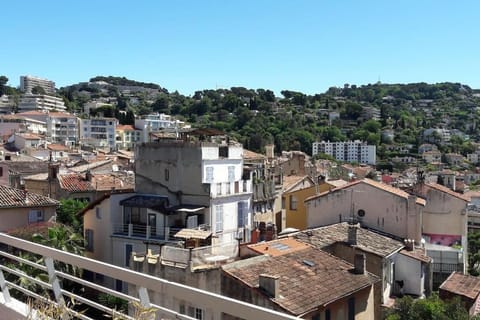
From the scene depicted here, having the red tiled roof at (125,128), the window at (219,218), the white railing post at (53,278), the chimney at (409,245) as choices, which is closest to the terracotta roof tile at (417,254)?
the chimney at (409,245)

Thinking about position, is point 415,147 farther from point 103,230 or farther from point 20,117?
point 103,230

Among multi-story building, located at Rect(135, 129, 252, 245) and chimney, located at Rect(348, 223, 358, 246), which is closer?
chimney, located at Rect(348, 223, 358, 246)

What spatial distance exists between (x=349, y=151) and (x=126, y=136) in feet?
238

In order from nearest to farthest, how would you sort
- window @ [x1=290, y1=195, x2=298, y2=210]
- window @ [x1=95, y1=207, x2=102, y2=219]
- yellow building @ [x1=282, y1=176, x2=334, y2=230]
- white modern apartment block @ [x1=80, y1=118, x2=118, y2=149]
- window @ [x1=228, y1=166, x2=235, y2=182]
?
window @ [x1=95, y1=207, x2=102, y2=219]
window @ [x1=228, y1=166, x2=235, y2=182]
yellow building @ [x1=282, y1=176, x2=334, y2=230]
window @ [x1=290, y1=195, x2=298, y2=210]
white modern apartment block @ [x1=80, y1=118, x2=118, y2=149]

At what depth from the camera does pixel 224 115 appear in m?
185

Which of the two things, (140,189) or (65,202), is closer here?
(140,189)

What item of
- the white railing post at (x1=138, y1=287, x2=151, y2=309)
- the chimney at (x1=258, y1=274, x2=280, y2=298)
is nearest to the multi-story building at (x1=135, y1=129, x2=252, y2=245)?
the chimney at (x1=258, y1=274, x2=280, y2=298)

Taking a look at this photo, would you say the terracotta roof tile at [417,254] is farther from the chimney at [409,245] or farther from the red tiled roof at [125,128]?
the red tiled roof at [125,128]

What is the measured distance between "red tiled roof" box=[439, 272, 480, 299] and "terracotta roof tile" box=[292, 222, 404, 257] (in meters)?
2.49

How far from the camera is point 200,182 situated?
29.7m

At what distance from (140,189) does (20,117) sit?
8445cm

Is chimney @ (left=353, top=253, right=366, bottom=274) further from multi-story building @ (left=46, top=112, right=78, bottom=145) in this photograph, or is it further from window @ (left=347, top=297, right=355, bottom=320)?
multi-story building @ (left=46, top=112, right=78, bottom=145)

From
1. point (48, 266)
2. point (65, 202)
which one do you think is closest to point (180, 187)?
point (65, 202)

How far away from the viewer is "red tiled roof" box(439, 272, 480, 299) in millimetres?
23377
